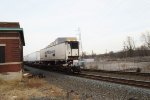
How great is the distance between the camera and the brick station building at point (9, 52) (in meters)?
22.8

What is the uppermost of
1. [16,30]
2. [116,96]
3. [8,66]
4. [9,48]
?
[16,30]

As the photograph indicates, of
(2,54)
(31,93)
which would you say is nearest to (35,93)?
(31,93)

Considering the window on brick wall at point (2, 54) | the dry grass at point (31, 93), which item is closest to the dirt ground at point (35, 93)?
the dry grass at point (31, 93)

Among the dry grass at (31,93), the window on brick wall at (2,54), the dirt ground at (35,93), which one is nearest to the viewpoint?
the dirt ground at (35,93)

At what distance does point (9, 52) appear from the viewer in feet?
76.1

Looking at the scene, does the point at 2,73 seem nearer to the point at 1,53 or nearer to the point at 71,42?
the point at 1,53

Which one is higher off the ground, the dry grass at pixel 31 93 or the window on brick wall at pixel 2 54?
the window on brick wall at pixel 2 54

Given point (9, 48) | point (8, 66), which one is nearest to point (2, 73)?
point (8, 66)

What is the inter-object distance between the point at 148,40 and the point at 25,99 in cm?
11600

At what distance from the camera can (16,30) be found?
77.3 feet

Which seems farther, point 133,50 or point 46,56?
point 133,50

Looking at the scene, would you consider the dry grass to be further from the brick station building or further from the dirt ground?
the brick station building

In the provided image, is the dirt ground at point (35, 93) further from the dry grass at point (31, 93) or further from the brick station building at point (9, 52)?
the brick station building at point (9, 52)

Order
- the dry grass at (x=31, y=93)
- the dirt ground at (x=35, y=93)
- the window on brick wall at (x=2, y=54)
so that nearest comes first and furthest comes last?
the dirt ground at (x=35, y=93) < the dry grass at (x=31, y=93) < the window on brick wall at (x=2, y=54)
